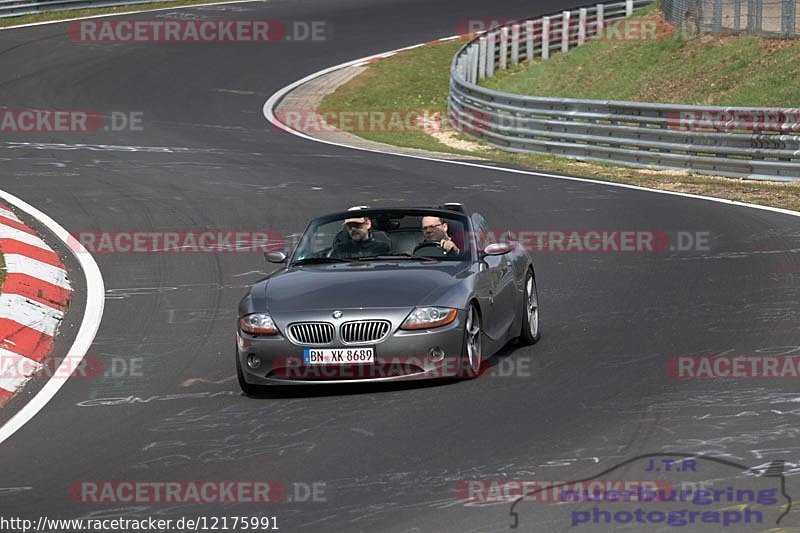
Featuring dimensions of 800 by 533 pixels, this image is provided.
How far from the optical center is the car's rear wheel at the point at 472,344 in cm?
1016

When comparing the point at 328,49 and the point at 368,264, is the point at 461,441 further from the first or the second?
the point at 328,49

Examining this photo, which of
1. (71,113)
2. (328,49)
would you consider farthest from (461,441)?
(328,49)

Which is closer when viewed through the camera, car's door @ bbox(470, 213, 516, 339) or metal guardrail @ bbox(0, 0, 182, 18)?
car's door @ bbox(470, 213, 516, 339)

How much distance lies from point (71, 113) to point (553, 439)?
25663 millimetres

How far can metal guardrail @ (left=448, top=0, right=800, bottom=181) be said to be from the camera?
22438mm

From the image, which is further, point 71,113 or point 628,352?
point 71,113

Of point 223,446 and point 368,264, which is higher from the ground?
point 368,264

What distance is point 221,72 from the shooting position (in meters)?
40.8

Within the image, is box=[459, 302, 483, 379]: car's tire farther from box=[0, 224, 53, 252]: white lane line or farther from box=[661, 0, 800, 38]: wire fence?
box=[661, 0, 800, 38]: wire fence

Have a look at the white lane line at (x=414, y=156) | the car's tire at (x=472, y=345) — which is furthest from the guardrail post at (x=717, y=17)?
the car's tire at (x=472, y=345)

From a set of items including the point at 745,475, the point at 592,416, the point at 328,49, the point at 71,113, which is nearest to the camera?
the point at 745,475

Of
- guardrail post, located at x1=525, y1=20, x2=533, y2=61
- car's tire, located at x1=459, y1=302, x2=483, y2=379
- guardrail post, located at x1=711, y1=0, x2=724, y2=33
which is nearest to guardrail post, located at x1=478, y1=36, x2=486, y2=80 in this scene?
guardrail post, located at x1=525, y1=20, x2=533, y2=61

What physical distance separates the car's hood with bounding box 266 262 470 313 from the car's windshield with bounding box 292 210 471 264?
238mm

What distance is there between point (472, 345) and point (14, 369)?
3620mm
